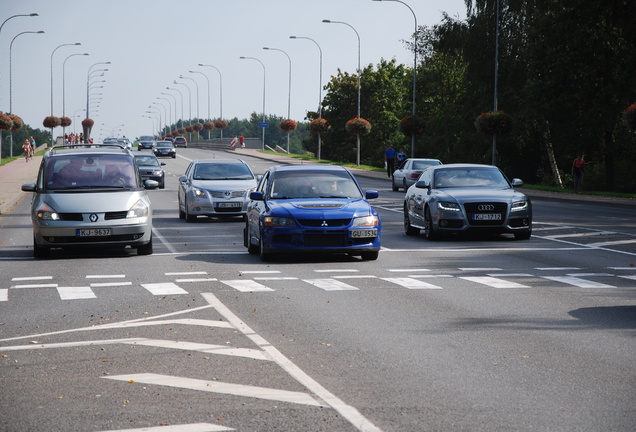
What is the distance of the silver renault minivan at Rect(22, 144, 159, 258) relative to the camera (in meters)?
16.0

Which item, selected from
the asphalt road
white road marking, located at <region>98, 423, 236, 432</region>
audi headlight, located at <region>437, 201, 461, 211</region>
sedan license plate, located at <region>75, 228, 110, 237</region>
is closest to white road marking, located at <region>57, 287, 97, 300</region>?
the asphalt road

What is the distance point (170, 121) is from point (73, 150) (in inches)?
6025

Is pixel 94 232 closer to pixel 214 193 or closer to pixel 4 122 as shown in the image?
pixel 214 193

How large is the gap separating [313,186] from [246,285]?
169 inches

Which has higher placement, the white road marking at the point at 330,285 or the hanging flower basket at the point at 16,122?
the hanging flower basket at the point at 16,122

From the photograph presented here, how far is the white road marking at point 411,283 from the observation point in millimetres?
12375

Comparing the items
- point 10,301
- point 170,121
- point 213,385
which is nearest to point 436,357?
point 213,385

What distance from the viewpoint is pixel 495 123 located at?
4878cm

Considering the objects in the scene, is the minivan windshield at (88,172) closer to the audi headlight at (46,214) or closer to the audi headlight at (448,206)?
the audi headlight at (46,214)

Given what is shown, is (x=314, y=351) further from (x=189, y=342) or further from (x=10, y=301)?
(x=10, y=301)

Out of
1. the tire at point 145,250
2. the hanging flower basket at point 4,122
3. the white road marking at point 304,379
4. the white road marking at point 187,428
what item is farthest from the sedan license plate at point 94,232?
the hanging flower basket at point 4,122

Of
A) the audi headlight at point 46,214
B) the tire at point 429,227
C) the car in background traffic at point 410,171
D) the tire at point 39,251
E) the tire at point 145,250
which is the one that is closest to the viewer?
the audi headlight at point 46,214

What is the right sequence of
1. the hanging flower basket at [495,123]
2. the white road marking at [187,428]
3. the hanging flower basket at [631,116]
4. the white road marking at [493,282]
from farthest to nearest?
the hanging flower basket at [495,123] < the hanging flower basket at [631,116] < the white road marking at [493,282] < the white road marking at [187,428]

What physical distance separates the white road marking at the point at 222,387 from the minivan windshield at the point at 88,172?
10443 millimetres
